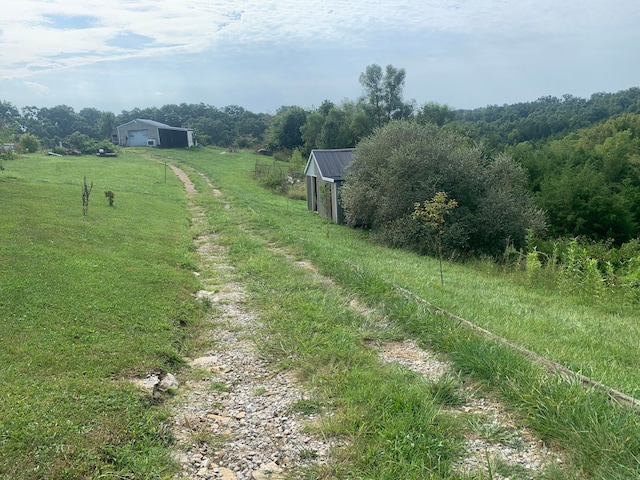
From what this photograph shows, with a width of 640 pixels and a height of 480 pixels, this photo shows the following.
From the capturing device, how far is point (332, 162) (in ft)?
78.8

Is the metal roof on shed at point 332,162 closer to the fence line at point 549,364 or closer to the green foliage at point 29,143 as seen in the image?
the fence line at point 549,364

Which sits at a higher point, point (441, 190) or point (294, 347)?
point (441, 190)

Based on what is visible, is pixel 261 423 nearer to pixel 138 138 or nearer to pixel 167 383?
pixel 167 383

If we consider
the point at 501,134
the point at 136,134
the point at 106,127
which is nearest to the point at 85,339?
the point at 136,134

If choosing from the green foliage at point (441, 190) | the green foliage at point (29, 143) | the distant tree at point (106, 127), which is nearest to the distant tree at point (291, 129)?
the green foliage at point (29, 143)

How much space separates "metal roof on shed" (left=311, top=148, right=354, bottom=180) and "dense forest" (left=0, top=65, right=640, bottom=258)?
3871mm

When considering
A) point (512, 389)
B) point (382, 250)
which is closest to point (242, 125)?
point (382, 250)

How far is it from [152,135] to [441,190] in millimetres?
54450

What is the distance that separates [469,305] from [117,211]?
13.5 meters

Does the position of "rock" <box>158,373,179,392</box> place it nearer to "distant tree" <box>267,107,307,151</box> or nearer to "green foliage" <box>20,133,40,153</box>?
"green foliage" <box>20,133,40,153</box>

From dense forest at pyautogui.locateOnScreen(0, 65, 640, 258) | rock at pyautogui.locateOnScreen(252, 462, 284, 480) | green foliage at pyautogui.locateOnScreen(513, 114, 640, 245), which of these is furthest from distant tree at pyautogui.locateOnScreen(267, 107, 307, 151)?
rock at pyautogui.locateOnScreen(252, 462, 284, 480)

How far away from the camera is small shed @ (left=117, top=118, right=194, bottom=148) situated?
205 feet

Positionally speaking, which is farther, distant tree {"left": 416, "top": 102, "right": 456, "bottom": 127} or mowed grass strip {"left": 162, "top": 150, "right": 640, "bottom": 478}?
distant tree {"left": 416, "top": 102, "right": 456, "bottom": 127}

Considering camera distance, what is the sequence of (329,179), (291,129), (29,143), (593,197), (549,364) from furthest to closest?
1. (291,129)
2. (29,143)
3. (593,197)
4. (329,179)
5. (549,364)
